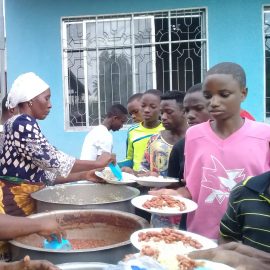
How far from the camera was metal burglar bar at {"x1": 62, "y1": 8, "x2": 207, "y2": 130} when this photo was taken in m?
5.06

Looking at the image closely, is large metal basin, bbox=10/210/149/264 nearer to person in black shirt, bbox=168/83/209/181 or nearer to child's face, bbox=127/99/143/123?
person in black shirt, bbox=168/83/209/181

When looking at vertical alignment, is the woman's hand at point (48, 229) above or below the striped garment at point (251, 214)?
below

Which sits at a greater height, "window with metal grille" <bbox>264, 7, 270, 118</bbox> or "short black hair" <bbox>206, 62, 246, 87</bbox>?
"window with metal grille" <bbox>264, 7, 270, 118</bbox>

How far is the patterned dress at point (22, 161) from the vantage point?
6.79ft

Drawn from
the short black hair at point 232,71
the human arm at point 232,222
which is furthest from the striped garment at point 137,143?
the human arm at point 232,222

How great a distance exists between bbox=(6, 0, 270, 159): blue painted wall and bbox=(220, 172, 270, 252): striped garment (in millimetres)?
3854

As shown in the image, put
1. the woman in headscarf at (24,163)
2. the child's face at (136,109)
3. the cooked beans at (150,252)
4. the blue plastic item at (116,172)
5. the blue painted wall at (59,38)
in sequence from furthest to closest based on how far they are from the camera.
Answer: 1. the blue painted wall at (59,38)
2. the child's face at (136,109)
3. the blue plastic item at (116,172)
4. the woman in headscarf at (24,163)
5. the cooked beans at (150,252)

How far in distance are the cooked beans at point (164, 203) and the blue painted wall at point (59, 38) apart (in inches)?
140

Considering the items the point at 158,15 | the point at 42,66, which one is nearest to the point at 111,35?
the point at 158,15

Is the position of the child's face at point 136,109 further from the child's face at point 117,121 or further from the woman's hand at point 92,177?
the woman's hand at point 92,177

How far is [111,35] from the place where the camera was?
206 inches

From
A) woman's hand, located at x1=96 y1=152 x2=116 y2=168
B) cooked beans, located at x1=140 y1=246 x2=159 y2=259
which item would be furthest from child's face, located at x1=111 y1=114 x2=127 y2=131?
cooked beans, located at x1=140 y1=246 x2=159 y2=259

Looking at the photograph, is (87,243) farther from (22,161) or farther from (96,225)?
(22,161)

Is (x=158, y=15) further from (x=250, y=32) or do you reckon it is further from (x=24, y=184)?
(x=24, y=184)
